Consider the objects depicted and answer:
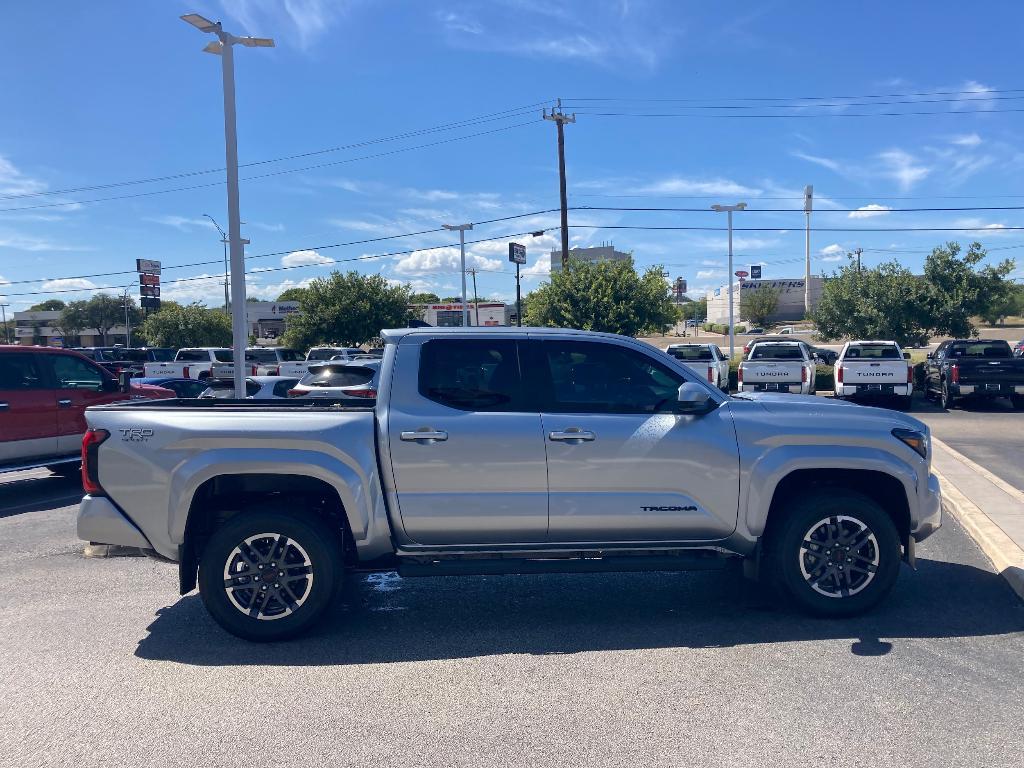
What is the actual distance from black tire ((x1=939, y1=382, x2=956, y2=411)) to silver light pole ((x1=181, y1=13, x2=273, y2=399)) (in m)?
16.2

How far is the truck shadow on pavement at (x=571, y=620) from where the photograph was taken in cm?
488

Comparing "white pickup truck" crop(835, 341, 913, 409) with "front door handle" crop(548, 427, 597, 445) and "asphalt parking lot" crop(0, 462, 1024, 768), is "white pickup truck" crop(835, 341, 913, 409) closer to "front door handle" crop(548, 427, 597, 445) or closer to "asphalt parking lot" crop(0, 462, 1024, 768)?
"asphalt parking lot" crop(0, 462, 1024, 768)

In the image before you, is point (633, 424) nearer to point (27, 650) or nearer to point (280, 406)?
point (280, 406)

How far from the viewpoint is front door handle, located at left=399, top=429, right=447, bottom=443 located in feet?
16.2

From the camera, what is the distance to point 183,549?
499 centimetres

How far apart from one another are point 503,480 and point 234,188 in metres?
11.7

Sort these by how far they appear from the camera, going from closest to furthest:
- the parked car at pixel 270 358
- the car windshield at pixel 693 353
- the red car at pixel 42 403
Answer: the red car at pixel 42 403, the car windshield at pixel 693 353, the parked car at pixel 270 358

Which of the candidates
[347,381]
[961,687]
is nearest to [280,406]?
[961,687]

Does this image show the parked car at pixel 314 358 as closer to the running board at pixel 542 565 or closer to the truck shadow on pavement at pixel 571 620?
the truck shadow on pavement at pixel 571 620

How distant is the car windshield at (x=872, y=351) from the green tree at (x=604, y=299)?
1198 centimetres

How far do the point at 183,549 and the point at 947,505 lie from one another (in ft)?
25.3

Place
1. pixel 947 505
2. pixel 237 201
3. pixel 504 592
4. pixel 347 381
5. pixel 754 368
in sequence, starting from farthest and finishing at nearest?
1. pixel 754 368
2. pixel 237 201
3. pixel 347 381
4. pixel 947 505
5. pixel 504 592

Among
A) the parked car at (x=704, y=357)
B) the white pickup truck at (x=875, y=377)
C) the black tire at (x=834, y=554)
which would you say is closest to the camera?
the black tire at (x=834, y=554)

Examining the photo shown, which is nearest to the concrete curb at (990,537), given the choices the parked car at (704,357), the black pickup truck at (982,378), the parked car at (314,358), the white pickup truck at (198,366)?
the black pickup truck at (982,378)
